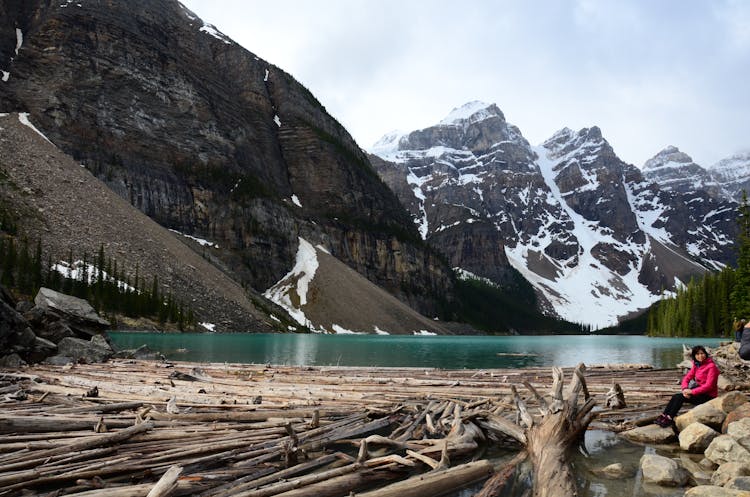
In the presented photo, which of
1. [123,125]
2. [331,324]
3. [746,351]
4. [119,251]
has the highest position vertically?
[123,125]

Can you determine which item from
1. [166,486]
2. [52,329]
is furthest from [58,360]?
[166,486]

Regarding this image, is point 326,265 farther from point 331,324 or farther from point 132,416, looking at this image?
point 132,416

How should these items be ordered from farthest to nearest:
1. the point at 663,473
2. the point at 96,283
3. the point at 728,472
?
the point at 96,283 < the point at 663,473 < the point at 728,472

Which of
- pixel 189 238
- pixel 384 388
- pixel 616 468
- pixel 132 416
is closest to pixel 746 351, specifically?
pixel 616 468

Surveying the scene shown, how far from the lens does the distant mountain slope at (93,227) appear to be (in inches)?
3474

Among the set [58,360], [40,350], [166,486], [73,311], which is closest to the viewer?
[166,486]

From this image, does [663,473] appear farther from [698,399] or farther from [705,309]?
[705,309]

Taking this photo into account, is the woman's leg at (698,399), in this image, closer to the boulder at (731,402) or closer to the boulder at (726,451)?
the boulder at (731,402)

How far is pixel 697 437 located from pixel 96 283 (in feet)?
295

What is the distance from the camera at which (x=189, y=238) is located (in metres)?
140

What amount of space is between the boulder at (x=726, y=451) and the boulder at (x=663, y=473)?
3.20 ft

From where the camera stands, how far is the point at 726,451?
9.16 metres

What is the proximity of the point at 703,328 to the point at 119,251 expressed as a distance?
421ft

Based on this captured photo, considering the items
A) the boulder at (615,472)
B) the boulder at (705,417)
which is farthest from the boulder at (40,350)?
the boulder at (705,417)
